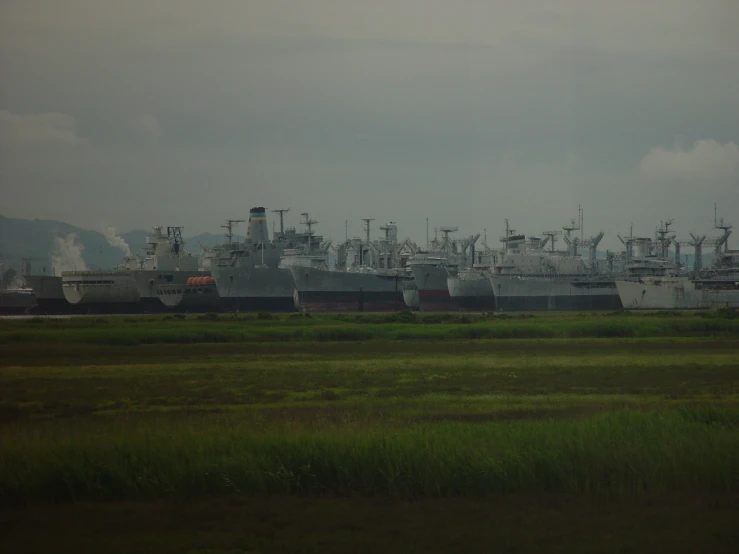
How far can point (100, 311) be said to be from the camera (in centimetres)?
9794

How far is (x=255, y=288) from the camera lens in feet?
334

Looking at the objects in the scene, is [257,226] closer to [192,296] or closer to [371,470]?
[192,296]

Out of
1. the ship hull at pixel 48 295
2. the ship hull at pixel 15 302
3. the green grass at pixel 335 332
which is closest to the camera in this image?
the green grass at pixel 335 332

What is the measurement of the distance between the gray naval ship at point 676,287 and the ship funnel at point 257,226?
154ft

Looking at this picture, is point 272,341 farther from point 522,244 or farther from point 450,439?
point 522,244

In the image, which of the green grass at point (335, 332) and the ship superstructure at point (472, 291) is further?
the ship superstructure at point (472, 291)

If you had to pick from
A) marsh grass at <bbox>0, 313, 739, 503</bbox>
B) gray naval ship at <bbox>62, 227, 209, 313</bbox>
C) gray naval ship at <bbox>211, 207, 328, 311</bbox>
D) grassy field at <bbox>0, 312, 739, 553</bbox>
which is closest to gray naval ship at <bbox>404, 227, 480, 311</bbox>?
gray naval ship at <bbox>211, 207, 328, 311</bbox>

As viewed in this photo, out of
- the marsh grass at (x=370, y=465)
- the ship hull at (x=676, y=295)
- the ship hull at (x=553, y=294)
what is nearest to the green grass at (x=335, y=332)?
the marsh grass at (x=370, y=465)

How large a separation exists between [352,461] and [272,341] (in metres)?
33.6

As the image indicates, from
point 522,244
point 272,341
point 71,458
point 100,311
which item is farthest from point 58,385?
point 522,244

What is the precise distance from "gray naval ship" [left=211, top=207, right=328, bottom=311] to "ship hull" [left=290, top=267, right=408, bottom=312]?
2097 millimetres

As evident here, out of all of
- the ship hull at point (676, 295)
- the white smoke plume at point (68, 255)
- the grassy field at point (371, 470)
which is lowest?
the grassy field at point (371, 470)

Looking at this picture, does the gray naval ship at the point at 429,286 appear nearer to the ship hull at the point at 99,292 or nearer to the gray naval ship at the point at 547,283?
the gray naval ship at the point at 547,283

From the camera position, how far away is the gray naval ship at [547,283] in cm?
10225
